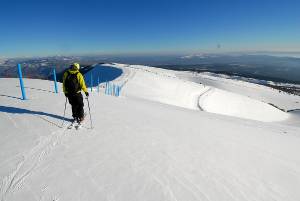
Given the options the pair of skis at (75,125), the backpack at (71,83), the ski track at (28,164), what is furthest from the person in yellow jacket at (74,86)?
the ski track at (28,164)

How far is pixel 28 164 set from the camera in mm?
4977

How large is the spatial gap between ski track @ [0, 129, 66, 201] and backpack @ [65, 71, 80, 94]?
1694 mm

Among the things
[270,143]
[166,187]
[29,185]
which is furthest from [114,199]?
[270,143]

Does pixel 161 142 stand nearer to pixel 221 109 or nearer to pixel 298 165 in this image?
pixel 298 165

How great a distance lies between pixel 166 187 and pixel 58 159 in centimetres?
267

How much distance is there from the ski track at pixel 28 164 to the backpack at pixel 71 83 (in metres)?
1.69

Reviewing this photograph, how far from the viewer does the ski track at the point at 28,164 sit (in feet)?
13.5

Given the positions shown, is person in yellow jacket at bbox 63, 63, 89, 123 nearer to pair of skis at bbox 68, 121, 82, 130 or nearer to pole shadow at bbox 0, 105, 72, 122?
pair of skis at bbox 68, 121, 82, 130

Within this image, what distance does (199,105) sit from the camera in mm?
43438

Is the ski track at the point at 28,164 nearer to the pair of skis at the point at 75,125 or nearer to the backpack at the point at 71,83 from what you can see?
the pair of skis at the point at 75,125

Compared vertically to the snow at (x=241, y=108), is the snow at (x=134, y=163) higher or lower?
higher

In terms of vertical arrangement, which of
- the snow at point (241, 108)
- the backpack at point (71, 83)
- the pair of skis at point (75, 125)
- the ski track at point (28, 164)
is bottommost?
the snow at point (241, 108)

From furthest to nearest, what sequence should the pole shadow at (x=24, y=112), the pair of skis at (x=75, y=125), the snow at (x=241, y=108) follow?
1. the snow at (x=241, y=108)
2. the pole shadow at (x=24, y=112)
3. the pair of skis at (x=75, y=125)

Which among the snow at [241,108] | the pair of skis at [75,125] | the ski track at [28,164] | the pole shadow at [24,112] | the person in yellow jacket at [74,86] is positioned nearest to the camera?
the ski track at [28,164]
